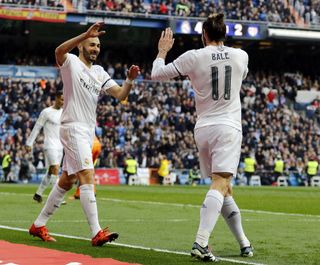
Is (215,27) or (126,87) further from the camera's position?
(126,87)

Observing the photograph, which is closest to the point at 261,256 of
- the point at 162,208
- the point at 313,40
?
the point at 162,208

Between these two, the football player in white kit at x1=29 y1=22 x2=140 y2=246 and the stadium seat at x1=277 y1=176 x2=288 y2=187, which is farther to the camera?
the stadium seat at x1=277 y1=176 x2=288 y2=187

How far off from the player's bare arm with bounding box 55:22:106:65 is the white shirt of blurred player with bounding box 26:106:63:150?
8.16 metres

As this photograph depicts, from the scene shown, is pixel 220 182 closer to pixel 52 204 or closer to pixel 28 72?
pixel 52 204

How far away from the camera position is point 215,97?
9.29 meters

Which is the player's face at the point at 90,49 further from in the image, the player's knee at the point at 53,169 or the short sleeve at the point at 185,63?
the player's knee at the point at 53,169

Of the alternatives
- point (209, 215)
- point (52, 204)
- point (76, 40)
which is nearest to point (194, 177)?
point (52, 204)

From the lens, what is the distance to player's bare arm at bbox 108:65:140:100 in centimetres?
1044

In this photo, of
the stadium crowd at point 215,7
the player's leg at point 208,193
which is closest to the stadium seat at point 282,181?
the stadium crowd at point 215,7

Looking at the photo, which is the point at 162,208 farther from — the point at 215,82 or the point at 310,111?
the point at 310,111

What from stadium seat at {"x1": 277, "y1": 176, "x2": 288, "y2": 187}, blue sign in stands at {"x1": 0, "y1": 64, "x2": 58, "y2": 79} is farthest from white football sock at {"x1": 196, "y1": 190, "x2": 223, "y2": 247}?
blue sign in stands at {"x1": 0, "y1": 64, "x2": 58, "y2": 79}

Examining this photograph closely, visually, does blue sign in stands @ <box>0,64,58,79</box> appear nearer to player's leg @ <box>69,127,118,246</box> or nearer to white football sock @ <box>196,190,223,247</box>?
player's leg @ <box>69,127,118,246</box>

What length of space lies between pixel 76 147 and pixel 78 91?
0.65 m

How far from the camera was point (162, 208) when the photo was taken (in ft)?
59.6
